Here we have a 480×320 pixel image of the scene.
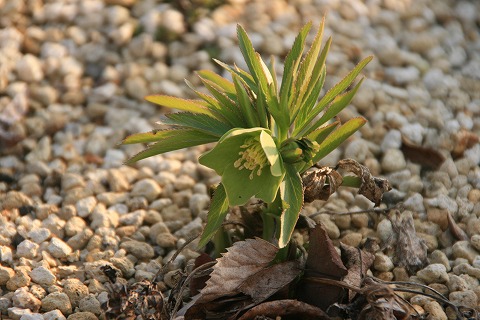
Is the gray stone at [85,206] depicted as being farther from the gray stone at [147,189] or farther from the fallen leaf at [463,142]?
the fallen leaf at [463,142]

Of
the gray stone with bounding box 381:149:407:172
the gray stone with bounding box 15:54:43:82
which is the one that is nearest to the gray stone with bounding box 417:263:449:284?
the gray stone with bounding box 381:149:407:172

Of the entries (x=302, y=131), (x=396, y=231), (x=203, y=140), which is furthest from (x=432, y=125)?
(x=203, y=140)

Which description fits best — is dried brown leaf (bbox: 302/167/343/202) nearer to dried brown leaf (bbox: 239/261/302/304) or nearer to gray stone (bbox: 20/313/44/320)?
dried brown leaf (bbox: 239/261/302/304)

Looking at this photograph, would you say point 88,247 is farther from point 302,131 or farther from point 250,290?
point 302,131

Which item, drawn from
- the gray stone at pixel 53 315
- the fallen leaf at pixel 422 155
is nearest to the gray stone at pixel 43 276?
the gray stone at pixel 53 315

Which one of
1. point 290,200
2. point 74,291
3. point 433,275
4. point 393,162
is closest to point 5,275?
point 74,291

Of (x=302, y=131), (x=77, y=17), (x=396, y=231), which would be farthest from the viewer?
(x=77, y=17)

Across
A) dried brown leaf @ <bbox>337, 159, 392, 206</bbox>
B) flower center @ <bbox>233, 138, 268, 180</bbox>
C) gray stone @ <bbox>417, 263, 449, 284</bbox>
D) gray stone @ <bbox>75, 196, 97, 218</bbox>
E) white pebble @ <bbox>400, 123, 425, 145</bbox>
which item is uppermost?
flower center @ <bbox>233, 138, 268, 180</bbox>

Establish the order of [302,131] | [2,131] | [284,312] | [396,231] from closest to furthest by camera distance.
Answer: [284,312] → [302,131] → [396,231] → [2,131]
